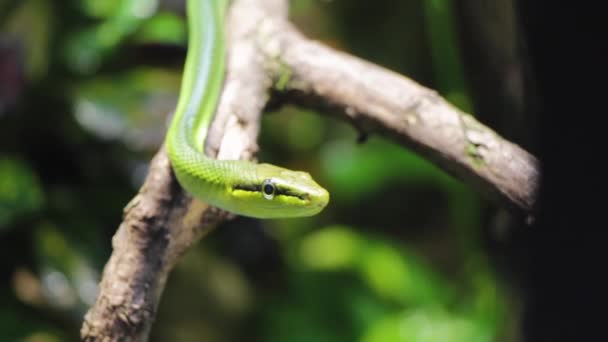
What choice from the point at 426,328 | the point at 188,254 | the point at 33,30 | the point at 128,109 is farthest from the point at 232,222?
the point at 33,30

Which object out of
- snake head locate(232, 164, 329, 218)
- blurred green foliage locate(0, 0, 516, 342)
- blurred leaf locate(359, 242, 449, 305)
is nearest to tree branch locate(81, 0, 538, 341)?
snake head locate(232, 164, 329, 218)

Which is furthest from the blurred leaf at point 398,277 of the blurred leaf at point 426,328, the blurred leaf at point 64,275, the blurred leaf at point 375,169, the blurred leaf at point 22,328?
the blurred leaf at point 22,328

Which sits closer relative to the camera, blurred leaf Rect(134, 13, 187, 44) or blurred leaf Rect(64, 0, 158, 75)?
blurred leaf Rect(64, 0, 158, 75)

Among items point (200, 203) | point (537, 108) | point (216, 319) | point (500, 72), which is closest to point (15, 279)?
point (216, 319)

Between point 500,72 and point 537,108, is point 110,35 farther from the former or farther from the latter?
point 537,108

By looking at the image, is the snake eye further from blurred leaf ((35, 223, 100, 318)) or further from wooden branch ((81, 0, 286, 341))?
blurred leaf ((35, 223, 100, 318))

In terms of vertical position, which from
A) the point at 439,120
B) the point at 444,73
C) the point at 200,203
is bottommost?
the point at 200,203
